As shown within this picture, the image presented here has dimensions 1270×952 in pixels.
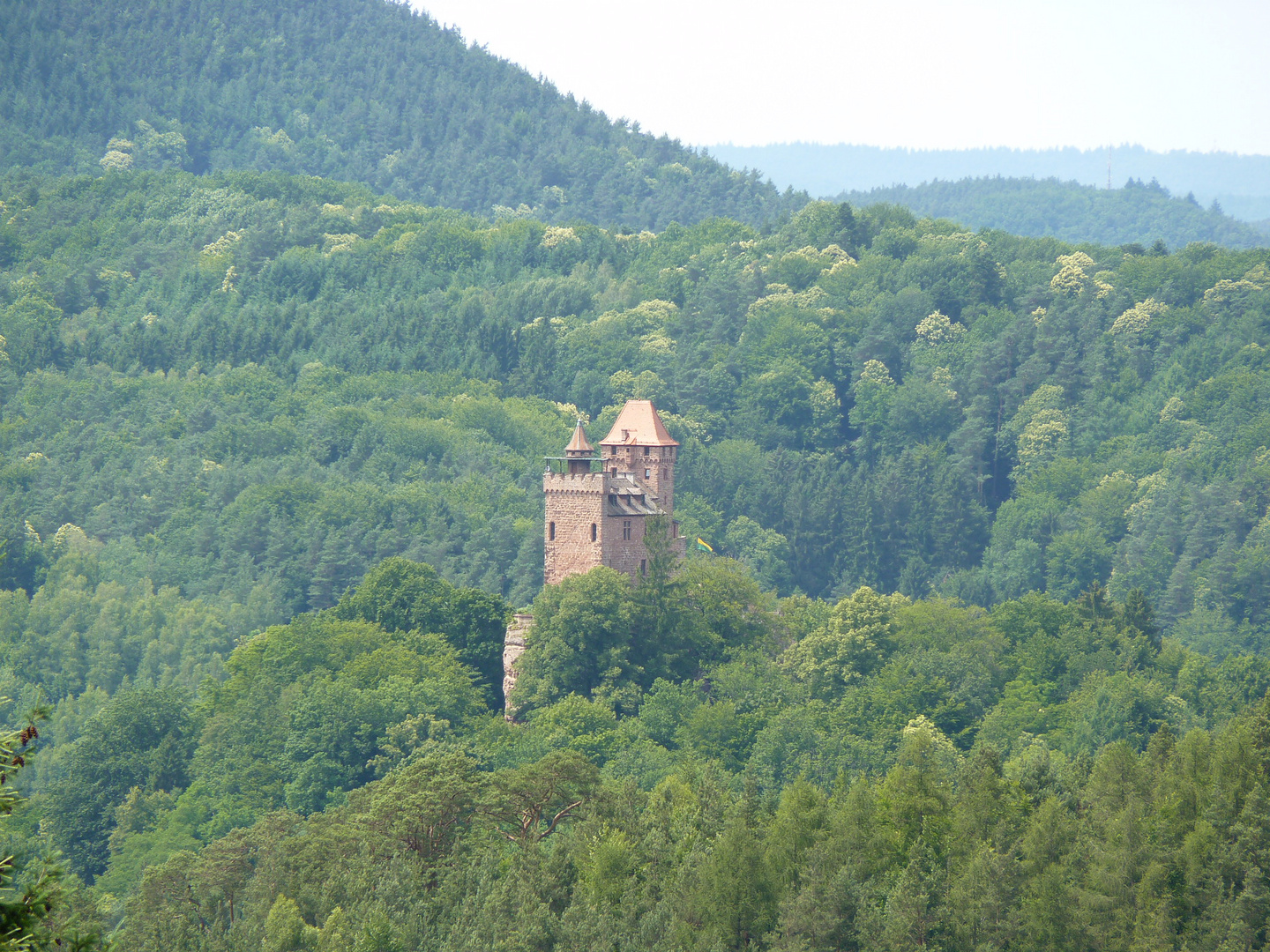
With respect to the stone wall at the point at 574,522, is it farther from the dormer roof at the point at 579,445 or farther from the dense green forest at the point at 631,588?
the dense green forest at the point at 631,588

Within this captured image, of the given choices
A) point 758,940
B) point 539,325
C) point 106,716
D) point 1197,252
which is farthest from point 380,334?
point 758,940

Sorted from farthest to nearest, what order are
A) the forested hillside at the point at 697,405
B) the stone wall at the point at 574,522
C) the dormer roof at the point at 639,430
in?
the forested hillside at the point at 697,405, the dormer roof at the point at 639,430, the stone wall at the point at 574,522

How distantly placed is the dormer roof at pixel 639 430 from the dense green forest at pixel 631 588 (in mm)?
5411

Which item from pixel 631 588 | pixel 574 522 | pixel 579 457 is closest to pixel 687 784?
pixel 631 588

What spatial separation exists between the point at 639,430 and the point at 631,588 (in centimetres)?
829

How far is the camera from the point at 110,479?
137375 mm

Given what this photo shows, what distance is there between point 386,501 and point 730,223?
64.8 meters

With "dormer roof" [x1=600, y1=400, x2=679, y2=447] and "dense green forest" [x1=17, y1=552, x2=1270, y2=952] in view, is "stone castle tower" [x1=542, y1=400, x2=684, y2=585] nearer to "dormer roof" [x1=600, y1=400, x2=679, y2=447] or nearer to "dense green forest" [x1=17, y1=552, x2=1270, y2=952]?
"dense green forest" [x1=17, y1=552, x2=1270, y2=952]

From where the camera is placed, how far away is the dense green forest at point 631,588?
5678cm

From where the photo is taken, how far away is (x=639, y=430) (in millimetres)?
83312

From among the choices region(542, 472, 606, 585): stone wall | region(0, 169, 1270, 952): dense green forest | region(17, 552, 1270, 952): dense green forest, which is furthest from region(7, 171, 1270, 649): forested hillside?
region(542, 472, 606, 585): stone wall

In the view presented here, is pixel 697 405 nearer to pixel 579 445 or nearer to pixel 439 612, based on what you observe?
pixel 439 612

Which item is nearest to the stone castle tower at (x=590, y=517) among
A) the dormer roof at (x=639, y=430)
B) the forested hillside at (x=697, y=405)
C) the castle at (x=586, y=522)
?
the castle at (x=586, y=522)

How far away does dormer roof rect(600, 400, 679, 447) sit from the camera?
272 feet
